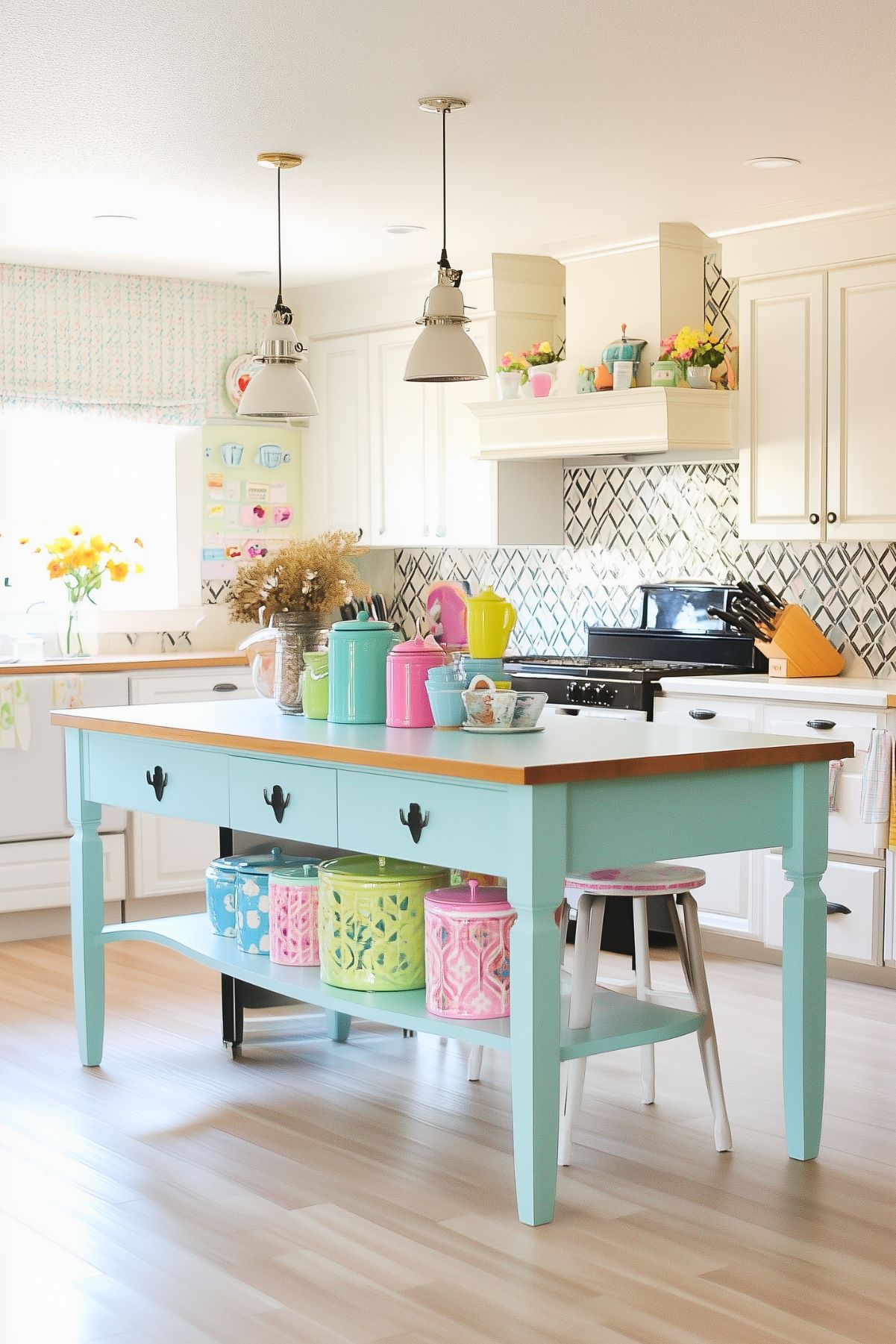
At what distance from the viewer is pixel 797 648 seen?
523 centimetres

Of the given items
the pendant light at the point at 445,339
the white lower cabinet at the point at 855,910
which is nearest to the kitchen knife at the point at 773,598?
the white lower cabinet at the point at 855,910

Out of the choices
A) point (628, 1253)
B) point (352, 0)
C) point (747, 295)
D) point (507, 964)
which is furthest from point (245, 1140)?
point (747, 295)

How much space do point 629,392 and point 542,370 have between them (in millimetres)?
510

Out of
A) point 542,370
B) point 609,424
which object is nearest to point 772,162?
point 609,424

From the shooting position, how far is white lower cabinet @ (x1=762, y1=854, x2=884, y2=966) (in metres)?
4.72

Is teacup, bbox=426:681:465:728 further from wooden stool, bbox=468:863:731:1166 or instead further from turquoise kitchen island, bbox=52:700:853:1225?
wooden stool, bbox=468:863:731:1166

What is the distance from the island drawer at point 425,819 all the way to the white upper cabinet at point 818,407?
2.48 meters

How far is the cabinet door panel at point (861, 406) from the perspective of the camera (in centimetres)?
491

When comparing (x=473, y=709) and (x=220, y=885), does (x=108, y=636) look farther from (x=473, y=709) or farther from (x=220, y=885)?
(x=473, y=709)

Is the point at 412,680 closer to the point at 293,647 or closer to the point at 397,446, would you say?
the point at 293,647

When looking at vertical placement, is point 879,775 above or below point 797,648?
below

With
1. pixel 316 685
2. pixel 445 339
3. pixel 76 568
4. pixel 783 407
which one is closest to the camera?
pixel 316 685

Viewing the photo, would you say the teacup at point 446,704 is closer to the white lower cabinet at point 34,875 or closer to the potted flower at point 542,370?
the white lower cabinet at point 34,875

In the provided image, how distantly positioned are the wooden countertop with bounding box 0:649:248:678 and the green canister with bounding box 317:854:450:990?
2.64 metres
